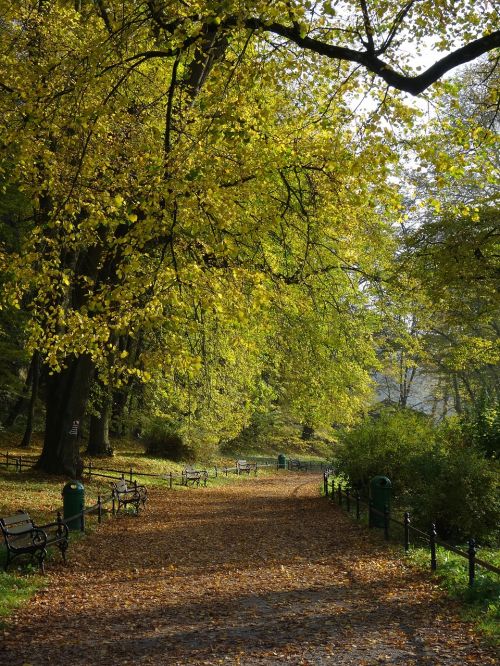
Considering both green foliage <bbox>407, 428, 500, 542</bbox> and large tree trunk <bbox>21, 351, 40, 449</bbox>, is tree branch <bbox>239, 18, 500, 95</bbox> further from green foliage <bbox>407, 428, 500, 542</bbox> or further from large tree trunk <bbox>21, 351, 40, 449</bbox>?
large tree trunk <bbox>21, 351, 40, 449</bbox>

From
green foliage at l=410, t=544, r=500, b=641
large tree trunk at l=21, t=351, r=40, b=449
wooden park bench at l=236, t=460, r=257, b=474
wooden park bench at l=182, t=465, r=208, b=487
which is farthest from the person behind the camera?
wooden park bench at l=236, t=460, r=257, b=474

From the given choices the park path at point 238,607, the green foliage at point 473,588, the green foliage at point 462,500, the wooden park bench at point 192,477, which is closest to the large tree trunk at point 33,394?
the wooden park bench at point 192,477

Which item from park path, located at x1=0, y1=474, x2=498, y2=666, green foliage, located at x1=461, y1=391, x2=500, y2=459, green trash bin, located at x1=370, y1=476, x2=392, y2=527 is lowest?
park path, located at x1=0, y1=474, x2=498, y2=666

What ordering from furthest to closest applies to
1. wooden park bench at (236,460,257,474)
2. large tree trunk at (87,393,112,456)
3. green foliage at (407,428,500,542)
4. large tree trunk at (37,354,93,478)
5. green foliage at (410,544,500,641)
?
wooden park bench at (236,460,257,474)
large tree trunk at (87,393,112,456)
large tree trunk at (37,354,93,478)
green foliage at (407,428,500,542)
green foliage at (410,544,500,641)

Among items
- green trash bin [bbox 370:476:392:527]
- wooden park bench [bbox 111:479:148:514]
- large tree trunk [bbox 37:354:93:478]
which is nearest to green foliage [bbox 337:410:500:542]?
green trash bin [bbox 370:476:392:527]

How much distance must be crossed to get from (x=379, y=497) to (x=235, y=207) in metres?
7.10

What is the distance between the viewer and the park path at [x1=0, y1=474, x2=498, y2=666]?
645 centimetres

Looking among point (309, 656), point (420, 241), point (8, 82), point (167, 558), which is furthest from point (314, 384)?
point (309, 656)

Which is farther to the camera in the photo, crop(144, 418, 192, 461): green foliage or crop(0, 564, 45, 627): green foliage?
crop(144, 418, 192, 461): green foliage

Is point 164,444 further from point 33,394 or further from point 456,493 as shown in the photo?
point 456,493

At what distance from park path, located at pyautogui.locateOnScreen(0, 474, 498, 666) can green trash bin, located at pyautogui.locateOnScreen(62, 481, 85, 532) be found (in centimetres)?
48

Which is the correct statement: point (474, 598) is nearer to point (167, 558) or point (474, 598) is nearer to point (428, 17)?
point (167, 558)

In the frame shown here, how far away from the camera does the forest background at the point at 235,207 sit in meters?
8.63

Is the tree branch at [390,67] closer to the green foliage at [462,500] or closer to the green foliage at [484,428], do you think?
the green foliage at [462,500]
